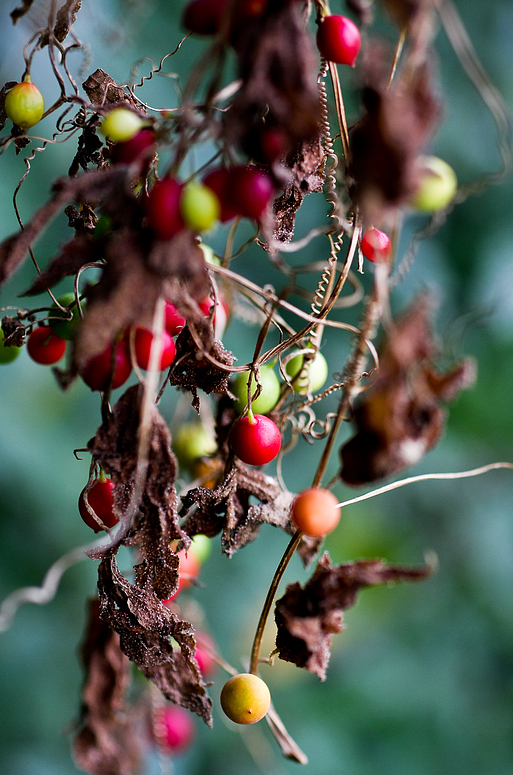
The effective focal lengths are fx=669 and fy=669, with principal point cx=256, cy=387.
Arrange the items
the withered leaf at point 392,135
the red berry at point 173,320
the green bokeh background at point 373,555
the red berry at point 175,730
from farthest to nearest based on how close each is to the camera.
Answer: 1. the green bokeh background at point 373,555
2. the red berry at point 175,730
3. the red berry at point 173,320
4. the withered leaf at point 392,135

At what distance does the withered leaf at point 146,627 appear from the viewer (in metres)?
0.38

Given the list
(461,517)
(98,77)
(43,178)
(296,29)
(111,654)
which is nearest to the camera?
(296,29)

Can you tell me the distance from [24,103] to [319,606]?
33cm

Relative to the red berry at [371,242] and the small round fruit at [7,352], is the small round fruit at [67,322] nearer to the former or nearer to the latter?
the small round fruit at [7,352]

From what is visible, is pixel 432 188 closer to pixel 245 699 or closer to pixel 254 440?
pixel 254 440

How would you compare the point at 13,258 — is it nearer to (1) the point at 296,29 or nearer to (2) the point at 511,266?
(1) the point at 296,29

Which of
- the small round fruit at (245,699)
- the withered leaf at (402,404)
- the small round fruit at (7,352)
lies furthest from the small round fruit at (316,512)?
the small round fruit at (7,352)

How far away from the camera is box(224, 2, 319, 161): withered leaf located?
0.27 metres

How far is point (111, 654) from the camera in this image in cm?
53

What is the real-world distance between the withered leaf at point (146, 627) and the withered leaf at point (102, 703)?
14cm

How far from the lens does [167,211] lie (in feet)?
0.92

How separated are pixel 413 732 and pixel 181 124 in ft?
3.59

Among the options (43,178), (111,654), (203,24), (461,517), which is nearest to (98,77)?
(203,24)

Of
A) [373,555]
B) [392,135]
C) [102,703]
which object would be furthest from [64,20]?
[373,555]
